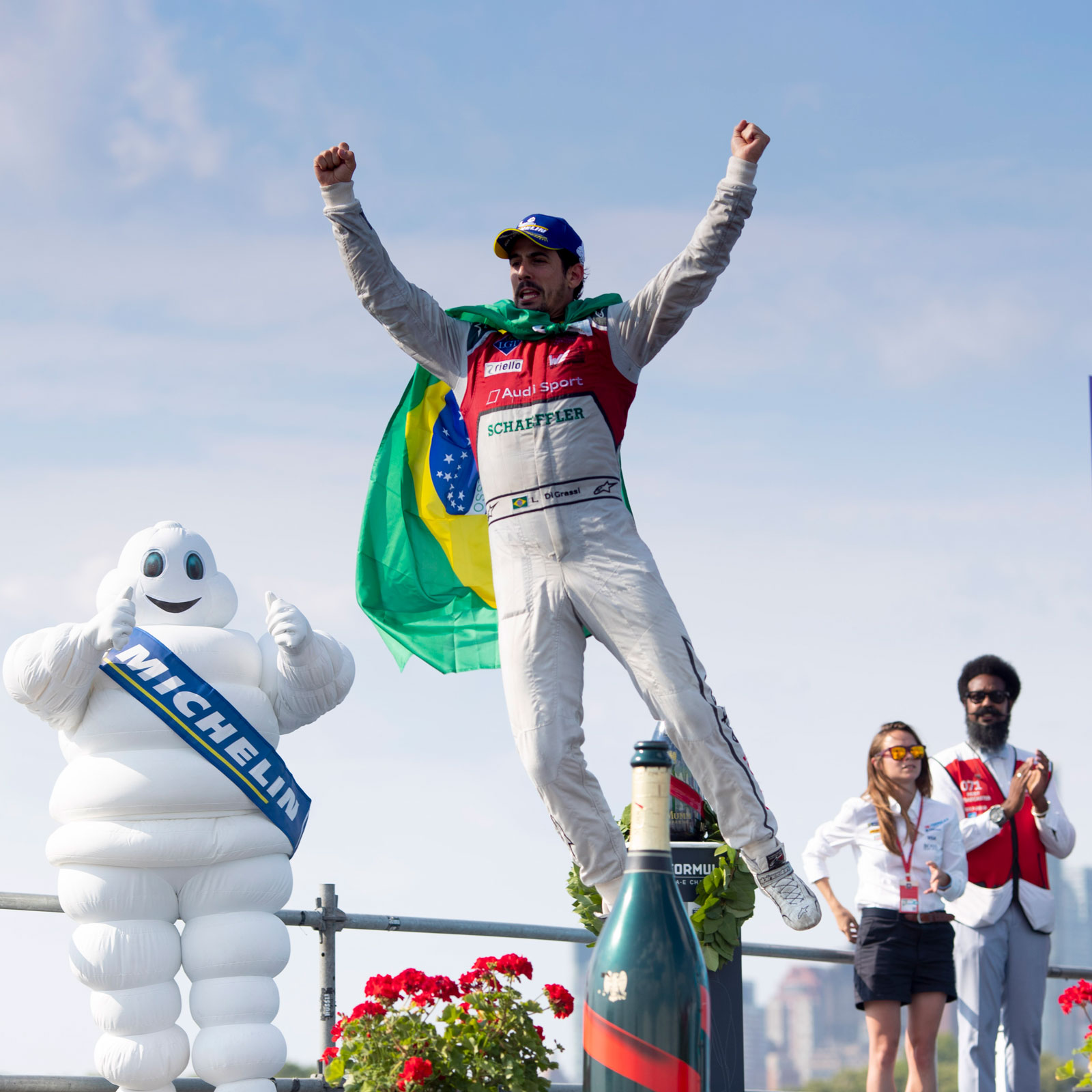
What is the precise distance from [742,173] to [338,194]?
4.07 ft

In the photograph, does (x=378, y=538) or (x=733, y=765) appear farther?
(x=378, y=538)

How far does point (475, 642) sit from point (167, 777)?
126cm

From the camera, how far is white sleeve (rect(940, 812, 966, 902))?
227 inches

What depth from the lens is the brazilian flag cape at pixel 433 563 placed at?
553cm

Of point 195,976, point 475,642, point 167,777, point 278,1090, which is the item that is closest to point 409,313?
point 475,642

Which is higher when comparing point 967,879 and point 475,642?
point 475,642

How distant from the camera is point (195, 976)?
17.6 feet

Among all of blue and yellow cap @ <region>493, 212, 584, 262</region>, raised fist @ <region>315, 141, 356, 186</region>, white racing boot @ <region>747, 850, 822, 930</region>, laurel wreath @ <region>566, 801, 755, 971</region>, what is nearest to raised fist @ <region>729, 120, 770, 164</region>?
blue and yellow cap @ <region>493, 212, 584, 262</region>

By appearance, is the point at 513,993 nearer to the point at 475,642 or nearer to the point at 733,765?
the point at 733,765

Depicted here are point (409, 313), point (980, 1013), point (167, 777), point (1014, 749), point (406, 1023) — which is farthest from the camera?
point (1014, 749)

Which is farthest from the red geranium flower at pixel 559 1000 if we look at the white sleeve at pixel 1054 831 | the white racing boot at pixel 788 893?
the white sleeve at pixel 1054 831

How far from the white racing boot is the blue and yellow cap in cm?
200

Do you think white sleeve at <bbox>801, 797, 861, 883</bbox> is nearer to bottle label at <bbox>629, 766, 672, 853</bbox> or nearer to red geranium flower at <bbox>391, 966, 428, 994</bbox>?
red geranium flower at <bbox>391, 966, 428, 994</bbox>

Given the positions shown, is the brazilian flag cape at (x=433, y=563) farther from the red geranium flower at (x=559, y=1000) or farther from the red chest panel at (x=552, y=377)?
the red geranium flower at (x=559, y=1000)
